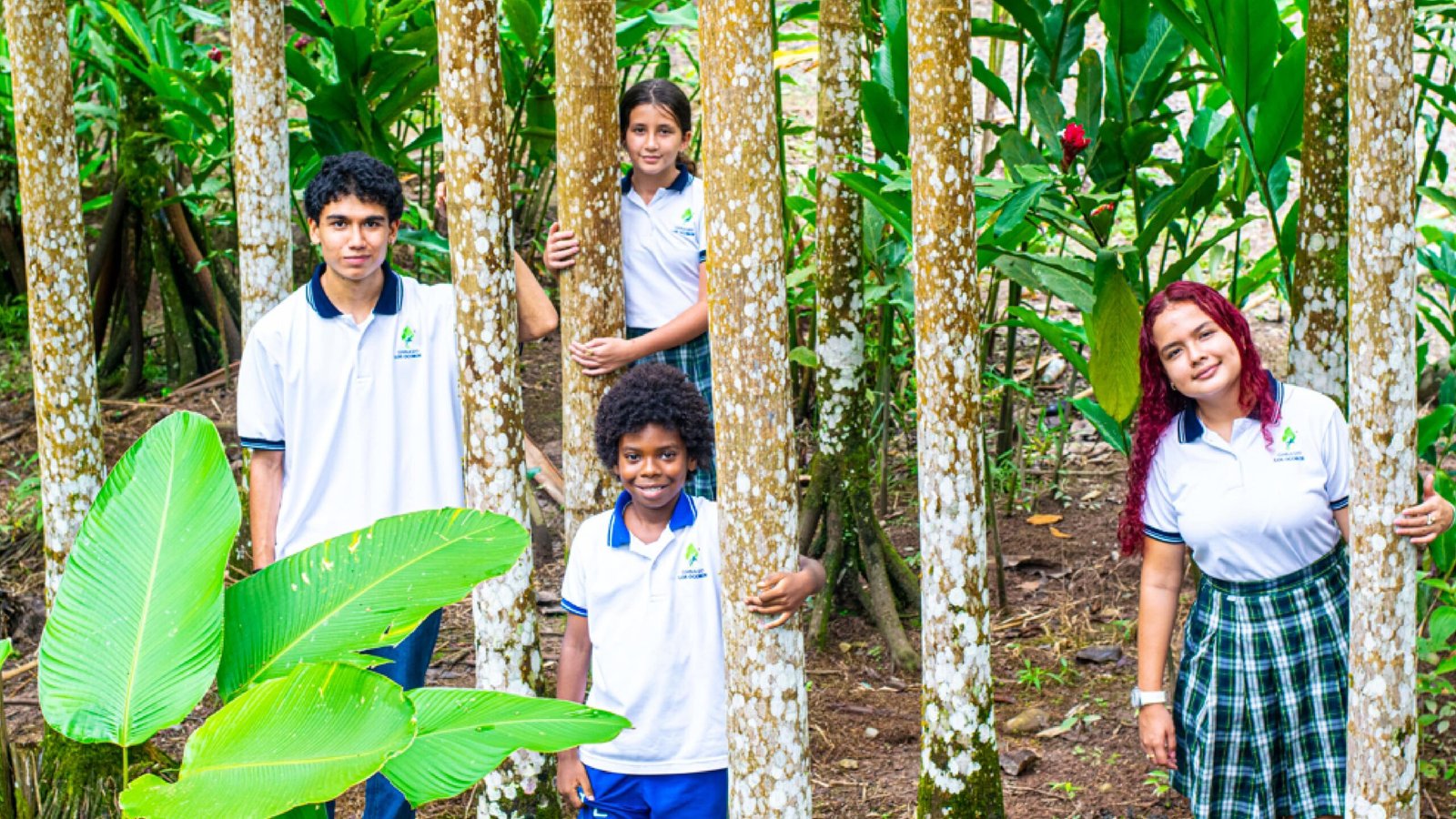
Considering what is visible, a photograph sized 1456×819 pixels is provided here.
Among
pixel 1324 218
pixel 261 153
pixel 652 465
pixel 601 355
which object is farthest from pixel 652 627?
pixel 261 153

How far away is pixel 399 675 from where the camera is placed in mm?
3369

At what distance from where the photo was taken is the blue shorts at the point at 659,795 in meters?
3.02

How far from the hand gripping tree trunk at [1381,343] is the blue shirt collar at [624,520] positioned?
49.1 inches

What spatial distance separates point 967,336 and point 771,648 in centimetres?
72

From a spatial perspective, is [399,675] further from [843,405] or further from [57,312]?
[843,405]

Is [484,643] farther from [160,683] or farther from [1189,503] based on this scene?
Answer: [1189,503]

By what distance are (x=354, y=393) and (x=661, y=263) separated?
100cm

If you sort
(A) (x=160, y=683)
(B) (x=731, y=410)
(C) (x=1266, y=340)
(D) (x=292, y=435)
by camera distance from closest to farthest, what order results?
(A) (x=160, y=683), (B) (x=731, y=410), (D) (x=292, y=435), (C) (x=1266, y=340)

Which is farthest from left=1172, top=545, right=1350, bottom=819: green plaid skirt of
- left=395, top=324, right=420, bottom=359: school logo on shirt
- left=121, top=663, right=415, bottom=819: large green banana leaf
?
left=395, top=324, right=420, bottom=359: school logo on shirt

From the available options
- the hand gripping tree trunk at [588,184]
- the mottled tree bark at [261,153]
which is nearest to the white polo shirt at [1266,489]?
the hand gripping tree trunk at [588,184]

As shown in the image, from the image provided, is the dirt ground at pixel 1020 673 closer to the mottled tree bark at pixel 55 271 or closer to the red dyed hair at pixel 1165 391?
the mottled tree bark at pixel 55 271

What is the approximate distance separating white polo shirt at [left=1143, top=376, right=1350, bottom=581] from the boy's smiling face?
991mm

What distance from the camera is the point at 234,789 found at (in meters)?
2.23

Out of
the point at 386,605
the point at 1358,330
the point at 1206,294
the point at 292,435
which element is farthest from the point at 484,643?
the point at 1358,330
